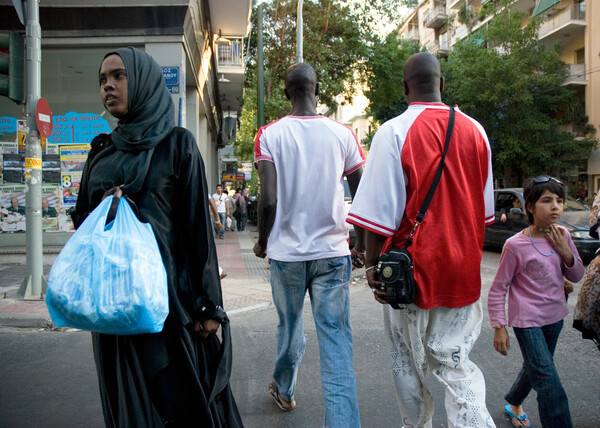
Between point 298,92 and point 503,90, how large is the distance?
26421 millimetres

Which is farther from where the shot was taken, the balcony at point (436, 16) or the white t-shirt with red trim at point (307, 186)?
the balcony at point (436, 16)

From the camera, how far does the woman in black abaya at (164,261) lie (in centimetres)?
203

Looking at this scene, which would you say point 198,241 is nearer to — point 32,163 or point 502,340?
point 502,340

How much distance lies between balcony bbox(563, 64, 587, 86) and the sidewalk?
23.3 metres

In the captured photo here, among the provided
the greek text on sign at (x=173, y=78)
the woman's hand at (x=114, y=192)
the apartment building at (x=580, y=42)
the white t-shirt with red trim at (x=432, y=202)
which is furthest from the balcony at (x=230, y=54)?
the woman's hand at (x=114, y=192)

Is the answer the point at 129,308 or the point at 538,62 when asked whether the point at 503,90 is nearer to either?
the point at 538,62

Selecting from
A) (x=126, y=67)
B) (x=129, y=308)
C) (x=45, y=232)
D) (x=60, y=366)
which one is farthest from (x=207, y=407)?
(x=45, y=232)

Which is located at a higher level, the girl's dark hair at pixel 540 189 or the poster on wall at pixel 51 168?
the poster on wall at pixel 51 168

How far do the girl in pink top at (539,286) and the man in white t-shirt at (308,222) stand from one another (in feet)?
2.61

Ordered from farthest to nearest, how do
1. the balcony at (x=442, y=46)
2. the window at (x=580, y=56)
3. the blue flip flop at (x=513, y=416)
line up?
the balcony at (x=442, y=46) < the window at (x=580, y=56) < the blue flip flop at (x=513, y=416)

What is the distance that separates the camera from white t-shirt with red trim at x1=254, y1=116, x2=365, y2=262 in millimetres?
2934

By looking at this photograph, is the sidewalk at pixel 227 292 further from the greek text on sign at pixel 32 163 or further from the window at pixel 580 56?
the window at pixel 580 56

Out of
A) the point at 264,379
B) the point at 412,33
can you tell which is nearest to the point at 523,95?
the point at 264,379

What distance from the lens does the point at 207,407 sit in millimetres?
2055
